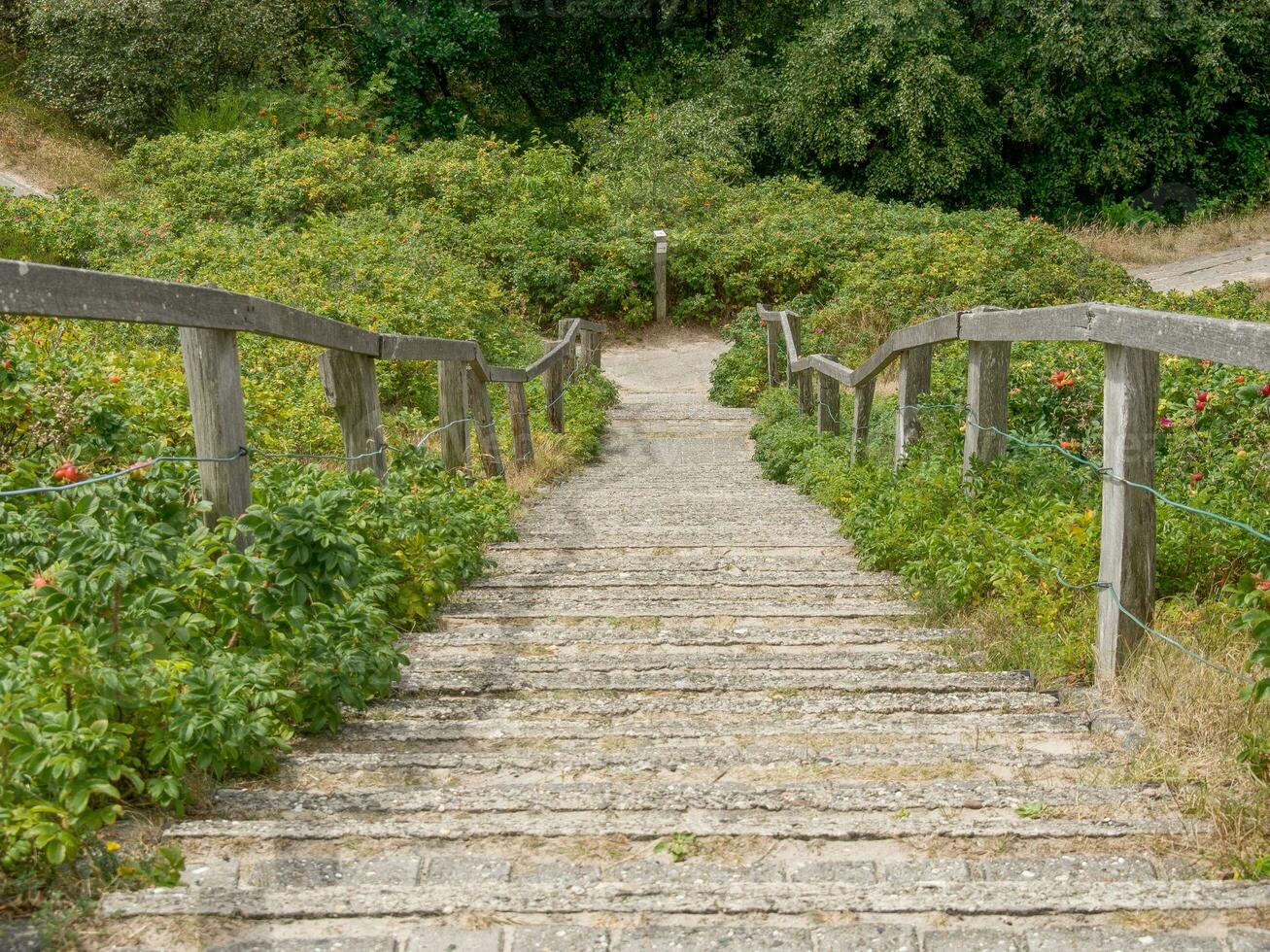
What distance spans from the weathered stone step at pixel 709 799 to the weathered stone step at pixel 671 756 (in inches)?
7.1

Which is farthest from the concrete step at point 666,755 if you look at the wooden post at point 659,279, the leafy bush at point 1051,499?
the wooden post at point 659,279

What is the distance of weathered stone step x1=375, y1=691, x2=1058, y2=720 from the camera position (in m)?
3.70

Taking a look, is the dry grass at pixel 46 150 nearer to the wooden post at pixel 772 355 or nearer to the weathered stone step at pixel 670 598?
the wooden post at pixel 772 355

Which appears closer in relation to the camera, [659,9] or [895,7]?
[895,7]

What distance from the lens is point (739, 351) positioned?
53.2ft

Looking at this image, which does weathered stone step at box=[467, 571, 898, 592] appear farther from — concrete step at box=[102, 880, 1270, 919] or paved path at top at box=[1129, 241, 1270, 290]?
paved path at top at box=[1129, 241, 1270, 290]

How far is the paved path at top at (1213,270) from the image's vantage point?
19984 mm

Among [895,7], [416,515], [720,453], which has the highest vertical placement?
[895,7]

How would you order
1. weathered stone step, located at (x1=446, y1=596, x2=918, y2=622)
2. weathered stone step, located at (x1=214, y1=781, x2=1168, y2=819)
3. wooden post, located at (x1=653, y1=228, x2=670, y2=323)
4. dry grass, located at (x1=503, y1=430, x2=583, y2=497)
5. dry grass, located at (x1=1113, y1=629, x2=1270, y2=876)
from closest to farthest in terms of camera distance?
Answer: dry grass, located at (x1=1113, y1=629, x2=1270, y2=876), weathered stone step, located at (x1=214, y1=781, x2=1168, y2=819), weathered stone step, located at (x1=446, y1=596, x2=918, y2=622), dry grass, located at (x1=503, y1=430, x2=583, y2=497), wooden post, located at (x1=653, y1=228, x2=670, y2=323)

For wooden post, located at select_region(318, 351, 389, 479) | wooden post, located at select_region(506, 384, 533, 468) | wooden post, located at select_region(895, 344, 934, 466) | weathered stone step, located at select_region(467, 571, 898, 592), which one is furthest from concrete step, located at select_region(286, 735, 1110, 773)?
wooden post, located at select_region(506, 384, 533, 468)

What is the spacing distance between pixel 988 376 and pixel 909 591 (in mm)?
1060

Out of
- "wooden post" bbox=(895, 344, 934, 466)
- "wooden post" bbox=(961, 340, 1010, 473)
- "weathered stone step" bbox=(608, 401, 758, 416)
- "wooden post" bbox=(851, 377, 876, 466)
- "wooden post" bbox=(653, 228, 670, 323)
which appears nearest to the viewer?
"wooden post" bbox=(961, 340, 1010, 473)

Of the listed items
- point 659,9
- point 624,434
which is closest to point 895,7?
point 659,9

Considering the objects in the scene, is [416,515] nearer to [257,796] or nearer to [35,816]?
[257,796]
